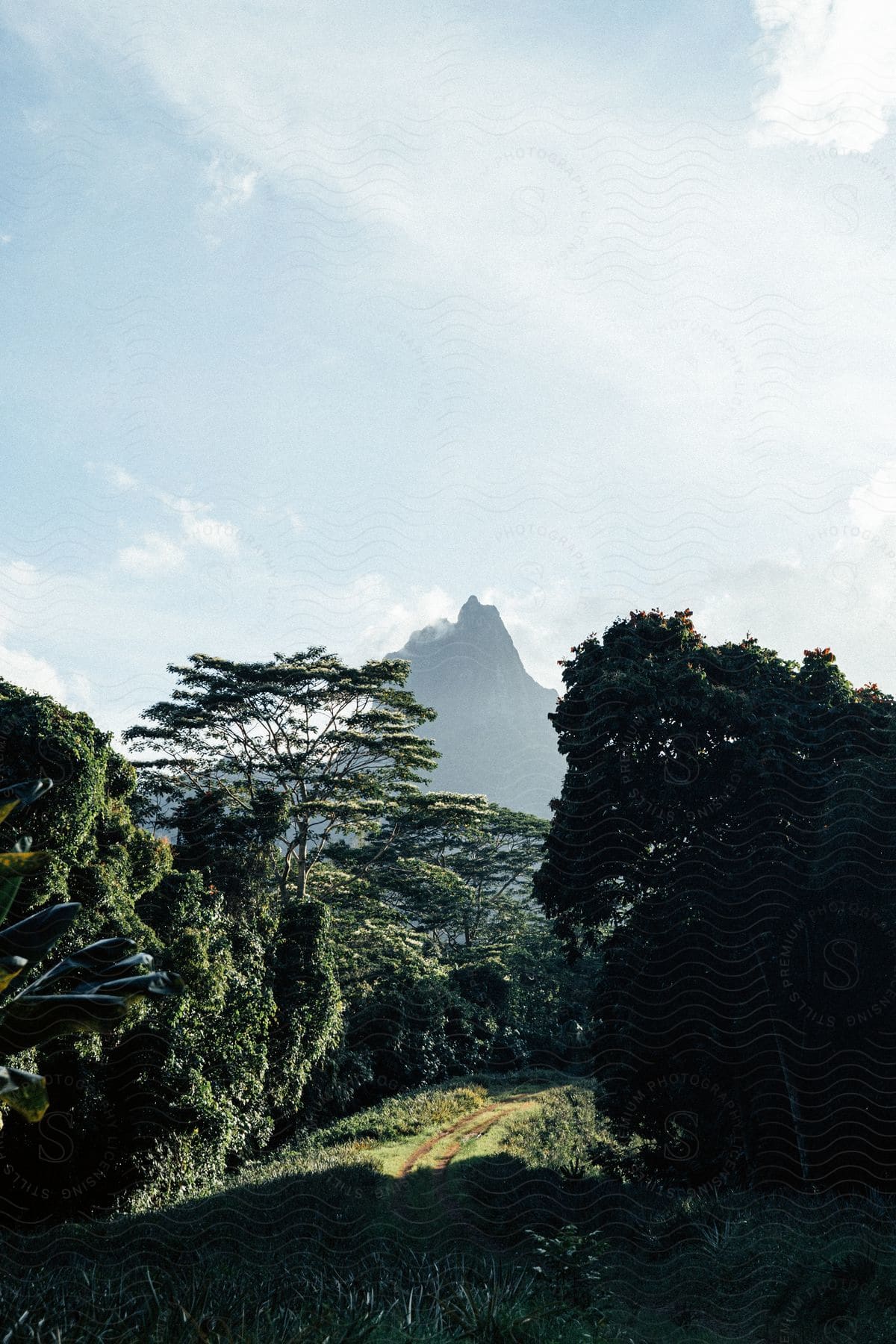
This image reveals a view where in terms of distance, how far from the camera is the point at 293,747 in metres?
20.2

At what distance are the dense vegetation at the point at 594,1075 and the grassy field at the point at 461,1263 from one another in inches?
2.1

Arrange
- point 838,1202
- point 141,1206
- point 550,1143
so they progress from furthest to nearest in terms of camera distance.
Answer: point 550,1143 < point 141,1206 < point 838,1202

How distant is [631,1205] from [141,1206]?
717 cm

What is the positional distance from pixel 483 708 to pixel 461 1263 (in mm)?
127129

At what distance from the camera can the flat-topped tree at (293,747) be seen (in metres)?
19.5

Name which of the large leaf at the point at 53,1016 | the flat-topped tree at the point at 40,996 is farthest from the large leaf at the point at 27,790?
the large leaf at the point at 53,1016

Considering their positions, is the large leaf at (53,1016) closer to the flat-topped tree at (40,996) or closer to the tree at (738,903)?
the flat-topped tree at (40,996)

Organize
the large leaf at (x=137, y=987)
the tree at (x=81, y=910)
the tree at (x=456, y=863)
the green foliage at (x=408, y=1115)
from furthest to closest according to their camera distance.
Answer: the tree at (x=456, y=863)
the green foliage at (x=408, y=1115)
the tree at (x=81, y=910)
the large leaf at (x=137, y=987)

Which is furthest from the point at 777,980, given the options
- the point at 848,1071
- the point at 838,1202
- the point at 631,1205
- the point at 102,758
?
the point at 102,758

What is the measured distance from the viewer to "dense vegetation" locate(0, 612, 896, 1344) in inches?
298

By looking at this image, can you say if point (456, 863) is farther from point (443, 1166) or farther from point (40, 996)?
point (40, 996)

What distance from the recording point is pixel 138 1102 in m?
12.3

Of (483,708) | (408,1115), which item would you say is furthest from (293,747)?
(483,708)

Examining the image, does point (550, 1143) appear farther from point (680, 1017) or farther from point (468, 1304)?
point (468, 1304)
